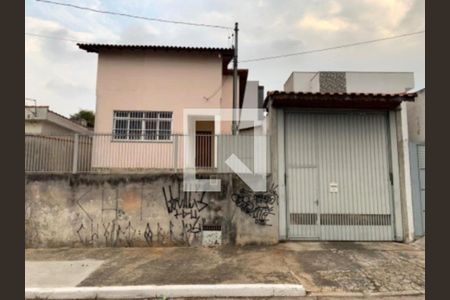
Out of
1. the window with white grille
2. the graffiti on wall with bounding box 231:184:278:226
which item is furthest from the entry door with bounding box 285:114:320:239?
the window with white grille

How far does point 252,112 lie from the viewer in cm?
1105

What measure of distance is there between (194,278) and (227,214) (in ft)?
7.58

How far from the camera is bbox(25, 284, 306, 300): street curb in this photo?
457 centimetres

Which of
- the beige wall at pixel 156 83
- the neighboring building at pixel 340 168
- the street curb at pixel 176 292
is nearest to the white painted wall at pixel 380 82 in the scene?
the neighboring building at pixel 340 168

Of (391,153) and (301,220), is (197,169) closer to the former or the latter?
(301,220)

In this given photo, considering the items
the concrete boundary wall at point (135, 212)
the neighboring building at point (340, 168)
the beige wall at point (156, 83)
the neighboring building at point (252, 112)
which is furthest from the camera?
the beige wall at point (156, 83)

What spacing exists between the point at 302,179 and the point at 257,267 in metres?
2.81

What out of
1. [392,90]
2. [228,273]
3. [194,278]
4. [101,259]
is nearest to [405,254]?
[228,273]

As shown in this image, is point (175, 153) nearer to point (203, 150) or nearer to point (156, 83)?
point (203, 150)

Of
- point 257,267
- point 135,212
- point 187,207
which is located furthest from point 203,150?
point 257,267

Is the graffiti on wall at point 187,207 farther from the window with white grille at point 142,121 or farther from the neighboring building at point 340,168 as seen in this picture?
the window with white grille at point 142,121

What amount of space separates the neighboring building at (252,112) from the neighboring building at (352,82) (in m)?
1.97

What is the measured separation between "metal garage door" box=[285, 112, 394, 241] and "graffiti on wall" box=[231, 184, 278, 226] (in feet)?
1.80

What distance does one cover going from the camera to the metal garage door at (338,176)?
24.3 ft
